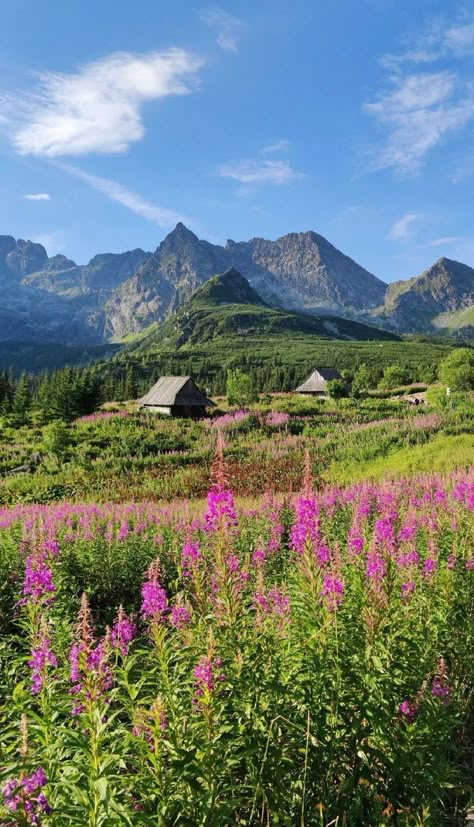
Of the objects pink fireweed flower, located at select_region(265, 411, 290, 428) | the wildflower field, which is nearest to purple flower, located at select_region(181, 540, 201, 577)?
the wildflower field

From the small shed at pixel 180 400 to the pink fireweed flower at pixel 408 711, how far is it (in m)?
40.6

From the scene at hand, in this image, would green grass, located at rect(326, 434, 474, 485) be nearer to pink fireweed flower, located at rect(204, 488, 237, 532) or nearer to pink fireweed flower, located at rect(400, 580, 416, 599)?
pink fireweed flower, located at rect(400, 580, 416, 599)

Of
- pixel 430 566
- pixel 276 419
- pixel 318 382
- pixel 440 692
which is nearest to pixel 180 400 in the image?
pixel 276 419

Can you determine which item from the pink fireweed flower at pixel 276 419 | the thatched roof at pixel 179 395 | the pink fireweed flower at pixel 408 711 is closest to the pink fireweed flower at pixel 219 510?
the pink fireweed flower at pixel 408 711

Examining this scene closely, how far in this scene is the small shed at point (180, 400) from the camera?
45094 millimetres

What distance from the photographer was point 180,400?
45031 mm

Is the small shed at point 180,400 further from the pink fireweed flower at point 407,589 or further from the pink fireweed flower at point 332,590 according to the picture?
the pink fireweed flower at point 332,590

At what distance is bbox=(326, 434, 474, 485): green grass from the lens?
1822 cm

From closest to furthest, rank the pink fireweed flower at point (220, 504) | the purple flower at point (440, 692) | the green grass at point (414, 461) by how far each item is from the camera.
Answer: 1. the pink fireweed flower at point (220, 504)
2. the purple flower at point (440, 692)
3. the green grass at point (414, 461)

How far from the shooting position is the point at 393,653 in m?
4.08

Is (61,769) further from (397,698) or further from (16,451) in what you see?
(16,451)

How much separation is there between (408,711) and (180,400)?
42.0 metres

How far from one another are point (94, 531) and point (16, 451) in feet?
66.8

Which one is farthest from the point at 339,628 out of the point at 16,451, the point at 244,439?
the point at 16,451
